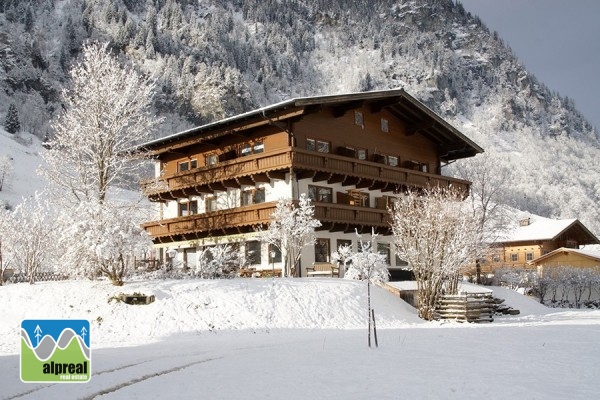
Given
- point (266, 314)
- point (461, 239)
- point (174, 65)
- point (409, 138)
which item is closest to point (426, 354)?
point (266, 314)

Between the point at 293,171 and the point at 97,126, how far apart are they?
10577 millimetres

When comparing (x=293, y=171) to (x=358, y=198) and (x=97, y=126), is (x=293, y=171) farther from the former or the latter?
(x=97, y=126)

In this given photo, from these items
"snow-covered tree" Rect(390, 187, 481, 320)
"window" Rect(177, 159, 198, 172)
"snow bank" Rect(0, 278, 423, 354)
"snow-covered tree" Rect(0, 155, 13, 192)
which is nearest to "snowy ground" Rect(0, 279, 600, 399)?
"snow bank" Rect(0, 278, 423, 354)

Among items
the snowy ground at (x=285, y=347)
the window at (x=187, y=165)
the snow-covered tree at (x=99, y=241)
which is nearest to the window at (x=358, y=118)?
the window at (x=187, y=165)

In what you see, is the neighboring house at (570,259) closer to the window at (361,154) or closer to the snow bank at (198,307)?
the window at (361,154)

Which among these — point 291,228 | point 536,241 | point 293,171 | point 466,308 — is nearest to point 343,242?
point 293,171

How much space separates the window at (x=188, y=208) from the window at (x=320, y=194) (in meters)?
9.03

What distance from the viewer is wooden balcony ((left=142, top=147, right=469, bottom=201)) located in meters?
33.8

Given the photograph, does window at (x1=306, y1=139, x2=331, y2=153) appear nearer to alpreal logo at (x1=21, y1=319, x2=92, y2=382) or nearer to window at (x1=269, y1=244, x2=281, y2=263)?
window at (x1=269, y1=244, x2=281, y2=263)

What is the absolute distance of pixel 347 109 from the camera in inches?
1500

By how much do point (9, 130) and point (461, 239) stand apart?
353 ft

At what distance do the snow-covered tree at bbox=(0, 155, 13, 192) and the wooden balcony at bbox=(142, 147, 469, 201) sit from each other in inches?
2076

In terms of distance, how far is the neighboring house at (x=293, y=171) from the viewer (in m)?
34.6

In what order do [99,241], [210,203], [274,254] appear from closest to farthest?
1. [99,241]
2. [274,254]
3. [210,203]
